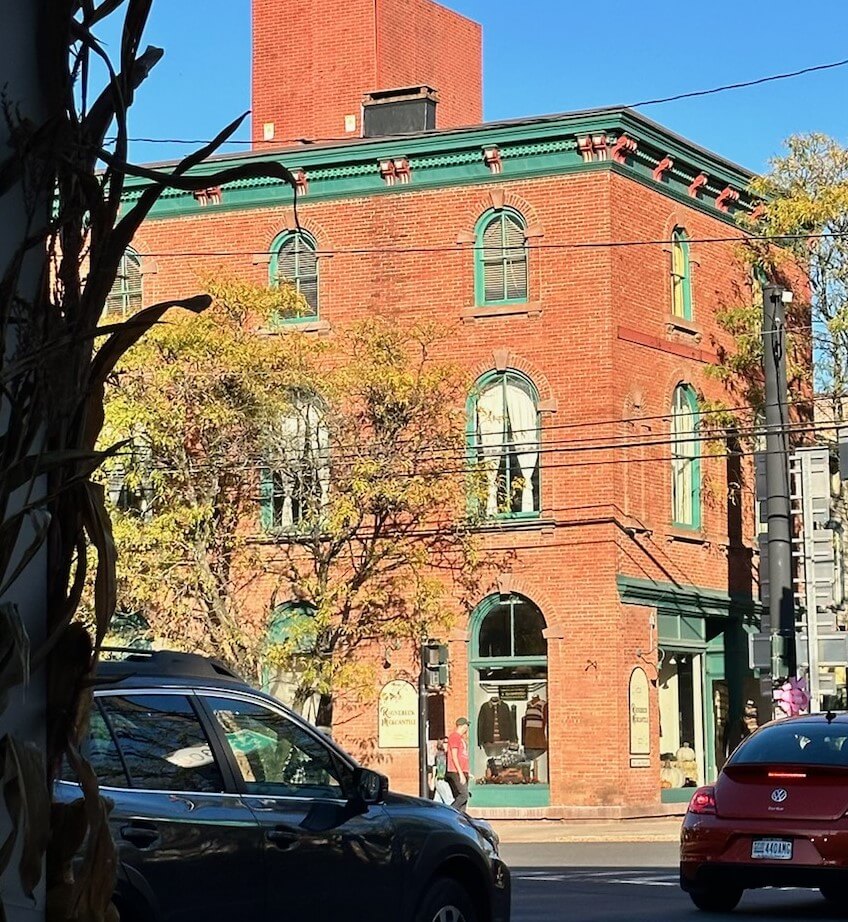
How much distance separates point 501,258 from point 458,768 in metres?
10.3

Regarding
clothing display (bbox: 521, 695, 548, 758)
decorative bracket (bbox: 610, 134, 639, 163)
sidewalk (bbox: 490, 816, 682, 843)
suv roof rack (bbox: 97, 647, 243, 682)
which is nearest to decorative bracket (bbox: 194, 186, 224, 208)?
decorative bracket (bbox: 610, 134, 639, 163)

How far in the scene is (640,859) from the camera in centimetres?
2364

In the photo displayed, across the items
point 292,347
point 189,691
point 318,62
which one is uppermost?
point 318,62

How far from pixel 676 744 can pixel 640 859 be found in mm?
12604

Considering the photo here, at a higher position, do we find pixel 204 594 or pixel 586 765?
pixel 204 594

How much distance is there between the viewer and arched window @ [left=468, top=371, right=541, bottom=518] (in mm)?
34750

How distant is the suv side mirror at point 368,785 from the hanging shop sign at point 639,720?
25356 mm

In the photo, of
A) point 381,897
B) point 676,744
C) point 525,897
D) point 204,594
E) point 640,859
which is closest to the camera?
point 381,897

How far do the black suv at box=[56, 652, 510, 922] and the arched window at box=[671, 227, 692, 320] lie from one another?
28266mm

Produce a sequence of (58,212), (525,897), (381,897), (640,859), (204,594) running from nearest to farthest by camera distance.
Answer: (58,212)
(381,897)
(525,897)
(640,859)
(204,594)

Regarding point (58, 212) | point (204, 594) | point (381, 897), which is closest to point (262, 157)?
point (204, 594)

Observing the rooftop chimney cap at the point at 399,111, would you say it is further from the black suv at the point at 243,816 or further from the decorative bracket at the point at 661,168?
the black suv at the point at 243,816

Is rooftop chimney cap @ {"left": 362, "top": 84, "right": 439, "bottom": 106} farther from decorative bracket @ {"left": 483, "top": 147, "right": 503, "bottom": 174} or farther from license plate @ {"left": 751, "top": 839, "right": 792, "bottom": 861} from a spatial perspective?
license plate @ {"left": 751, "top": 839, "right": 792, "bottom": 861}

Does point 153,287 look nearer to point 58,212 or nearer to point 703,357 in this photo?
point 703,357
